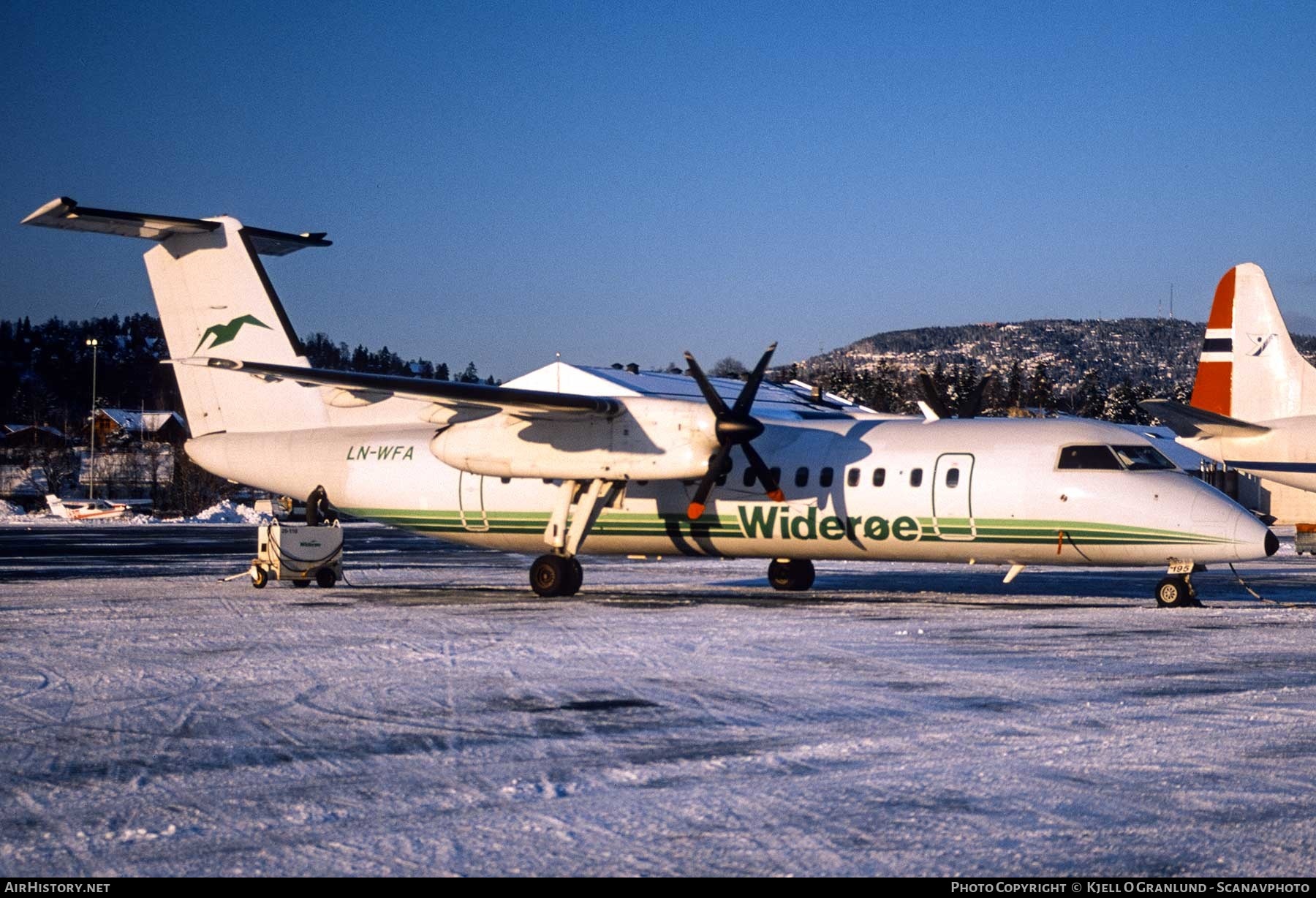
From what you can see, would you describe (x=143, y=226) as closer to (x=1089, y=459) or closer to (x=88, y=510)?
(x=1089, y=459)

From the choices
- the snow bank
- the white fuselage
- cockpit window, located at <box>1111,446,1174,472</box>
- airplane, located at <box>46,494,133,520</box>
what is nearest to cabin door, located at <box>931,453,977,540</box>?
the white fuselage

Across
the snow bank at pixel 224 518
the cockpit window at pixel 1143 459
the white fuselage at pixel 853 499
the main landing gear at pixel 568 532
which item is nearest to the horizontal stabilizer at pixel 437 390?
the white fuselage at pixel 853 499

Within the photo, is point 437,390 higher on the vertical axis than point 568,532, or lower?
higher

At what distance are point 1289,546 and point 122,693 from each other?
1538 inches

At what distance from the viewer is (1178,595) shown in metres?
18.6

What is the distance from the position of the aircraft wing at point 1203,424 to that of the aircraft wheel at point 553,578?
43.9 ft

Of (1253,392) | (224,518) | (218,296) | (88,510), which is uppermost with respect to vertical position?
(218,296)

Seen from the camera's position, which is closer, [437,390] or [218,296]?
[437,390]

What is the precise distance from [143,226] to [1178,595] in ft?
60.6

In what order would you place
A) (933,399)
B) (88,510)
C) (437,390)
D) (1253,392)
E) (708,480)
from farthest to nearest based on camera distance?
(88,510), (1253,392), (933,399), (708,480), (437,390)

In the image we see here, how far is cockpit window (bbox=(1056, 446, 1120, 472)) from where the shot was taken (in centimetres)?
1892

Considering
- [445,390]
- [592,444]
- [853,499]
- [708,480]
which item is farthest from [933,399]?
[445,390]

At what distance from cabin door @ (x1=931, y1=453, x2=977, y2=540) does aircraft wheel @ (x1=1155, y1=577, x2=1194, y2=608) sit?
2836 mm

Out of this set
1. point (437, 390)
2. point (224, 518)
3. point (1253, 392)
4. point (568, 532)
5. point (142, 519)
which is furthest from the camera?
point (142, 519)
